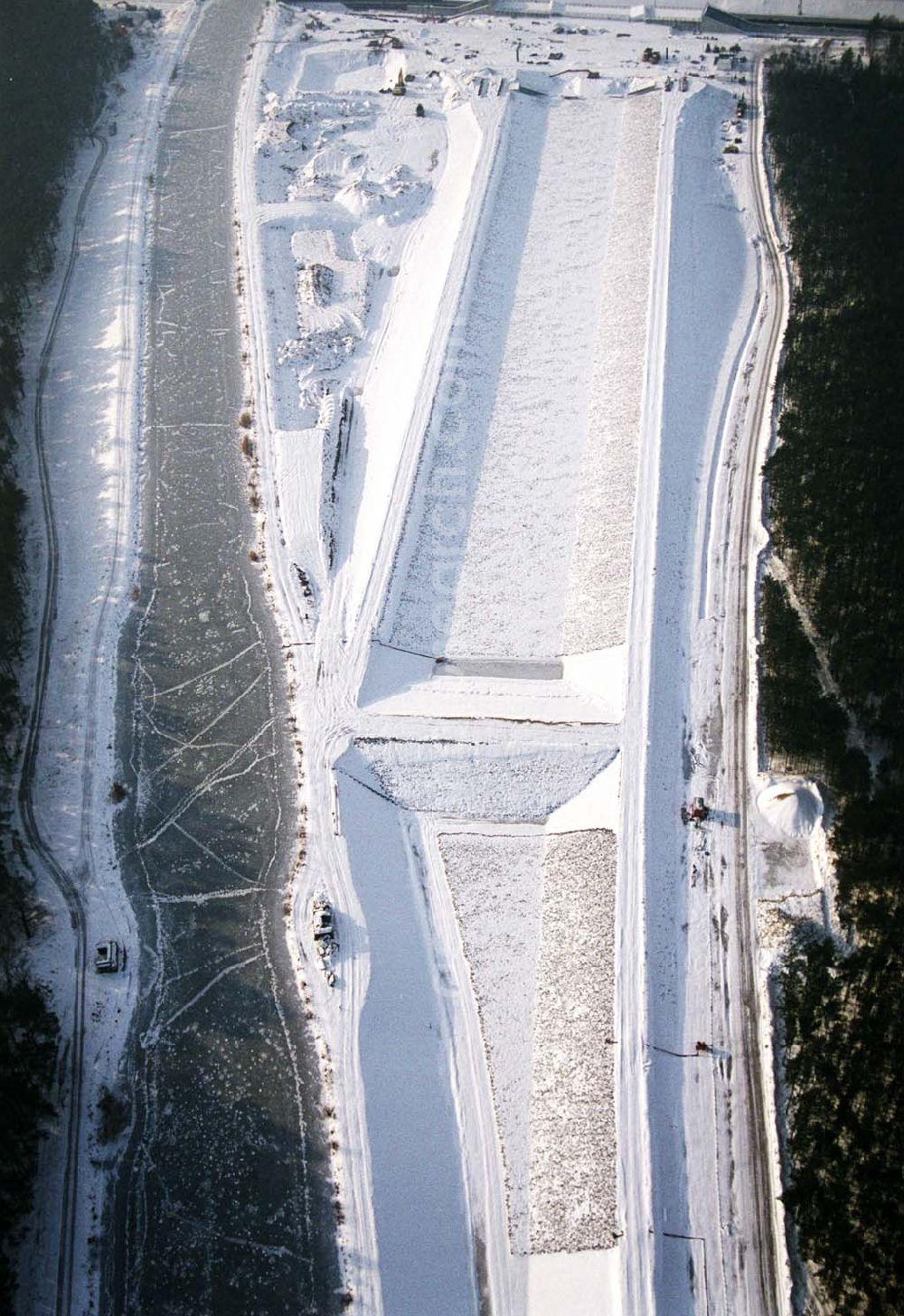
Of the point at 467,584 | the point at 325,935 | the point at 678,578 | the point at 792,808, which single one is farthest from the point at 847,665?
the point at 325,935

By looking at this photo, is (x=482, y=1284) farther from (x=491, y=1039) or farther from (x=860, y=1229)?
(x=860, y=1229)

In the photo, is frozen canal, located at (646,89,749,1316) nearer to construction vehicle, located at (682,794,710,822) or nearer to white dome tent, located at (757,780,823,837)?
construction vehicle, located at (682,794,710,822)

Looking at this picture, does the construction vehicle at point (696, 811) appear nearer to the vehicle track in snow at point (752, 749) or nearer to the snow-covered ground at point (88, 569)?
the vehicle track in snow at point (752, 749)

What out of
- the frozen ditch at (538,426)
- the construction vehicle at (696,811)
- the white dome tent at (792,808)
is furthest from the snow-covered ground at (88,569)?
the white dome tent at (792,808)

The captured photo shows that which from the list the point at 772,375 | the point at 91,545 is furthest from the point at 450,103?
the point at 91,545

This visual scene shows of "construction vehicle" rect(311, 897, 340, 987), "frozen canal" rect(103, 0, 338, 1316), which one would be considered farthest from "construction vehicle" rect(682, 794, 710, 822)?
"frozen canal" rect(103, 0, 338, 1316)

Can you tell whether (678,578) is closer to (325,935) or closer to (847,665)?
(847,665)
